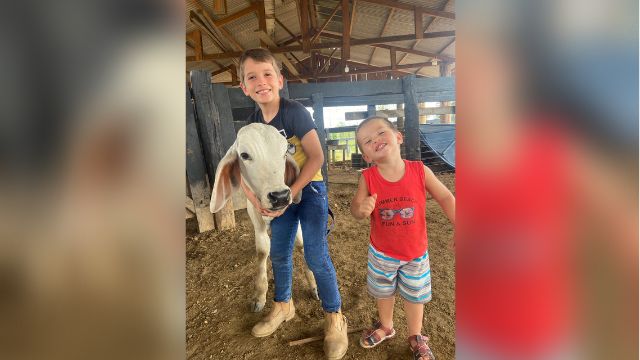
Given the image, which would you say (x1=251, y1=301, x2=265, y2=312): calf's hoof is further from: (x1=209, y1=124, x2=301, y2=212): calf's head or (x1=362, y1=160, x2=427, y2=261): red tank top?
(x1=362, y1=160, x2=427, y2=261): red tank top

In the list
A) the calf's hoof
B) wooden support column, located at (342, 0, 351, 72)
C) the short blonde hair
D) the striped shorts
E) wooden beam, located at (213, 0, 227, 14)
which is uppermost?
wooden support column, located at (342, 0, 351, 72)

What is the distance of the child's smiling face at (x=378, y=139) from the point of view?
82cm

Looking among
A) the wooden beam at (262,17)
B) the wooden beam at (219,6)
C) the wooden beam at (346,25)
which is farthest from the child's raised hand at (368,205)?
the wooden beam at (346,25)

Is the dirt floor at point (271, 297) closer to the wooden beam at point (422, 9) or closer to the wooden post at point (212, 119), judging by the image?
the wooden post at point (212, 119)

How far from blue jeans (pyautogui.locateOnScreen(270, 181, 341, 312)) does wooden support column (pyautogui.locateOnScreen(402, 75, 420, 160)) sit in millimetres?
350


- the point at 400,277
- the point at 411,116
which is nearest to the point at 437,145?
the point at 411,116

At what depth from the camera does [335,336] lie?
2.94 ft

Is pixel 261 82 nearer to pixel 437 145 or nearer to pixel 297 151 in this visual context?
pixel 297 151

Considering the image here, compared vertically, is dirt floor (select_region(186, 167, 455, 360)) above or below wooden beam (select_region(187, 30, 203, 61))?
below

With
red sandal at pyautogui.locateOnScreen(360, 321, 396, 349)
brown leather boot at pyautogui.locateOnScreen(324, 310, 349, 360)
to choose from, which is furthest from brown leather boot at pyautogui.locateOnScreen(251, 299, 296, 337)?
red sandal at pyautogui.locateOnScreen(360, 321, 396, 349)

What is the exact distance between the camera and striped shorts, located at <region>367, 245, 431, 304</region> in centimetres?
89

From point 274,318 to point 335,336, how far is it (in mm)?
→ 198
